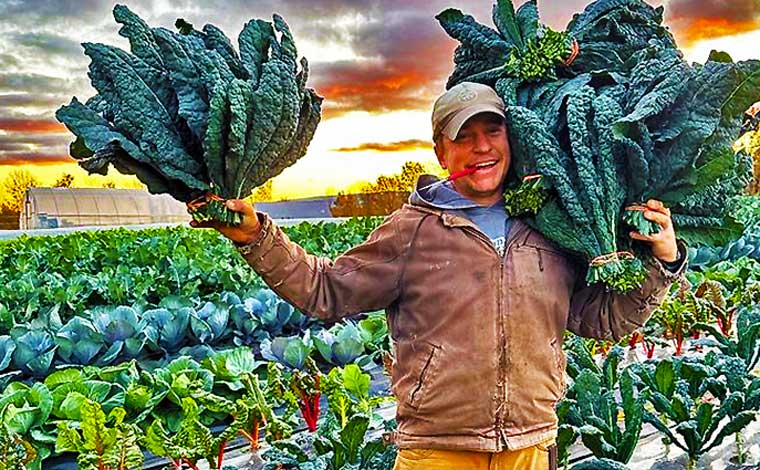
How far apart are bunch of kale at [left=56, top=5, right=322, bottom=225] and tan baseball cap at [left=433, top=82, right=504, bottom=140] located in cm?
36

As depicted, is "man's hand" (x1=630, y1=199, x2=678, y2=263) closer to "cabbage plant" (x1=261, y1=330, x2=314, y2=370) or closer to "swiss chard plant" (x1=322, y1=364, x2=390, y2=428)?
"swiss chard plant" (x1=322, y1=364, x2=390, y2=428)

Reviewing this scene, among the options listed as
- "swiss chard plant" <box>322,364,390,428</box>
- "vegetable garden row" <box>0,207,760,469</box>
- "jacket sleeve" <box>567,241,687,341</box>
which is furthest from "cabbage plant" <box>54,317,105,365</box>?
"jacket sleeve" <box>567,241,687,341</box>

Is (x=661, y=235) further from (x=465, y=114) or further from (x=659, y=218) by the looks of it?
(x=465, y=114)

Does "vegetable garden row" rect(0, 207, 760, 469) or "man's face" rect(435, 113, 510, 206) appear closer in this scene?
"man's face" rect(435, 113, 510, 206)

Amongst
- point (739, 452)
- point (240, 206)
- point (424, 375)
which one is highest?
point (240, 206)

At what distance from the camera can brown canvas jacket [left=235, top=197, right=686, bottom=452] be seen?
5.76 feet

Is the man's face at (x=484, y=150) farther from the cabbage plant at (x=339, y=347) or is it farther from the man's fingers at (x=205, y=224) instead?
the cabbage plant at (x=339, y=347)

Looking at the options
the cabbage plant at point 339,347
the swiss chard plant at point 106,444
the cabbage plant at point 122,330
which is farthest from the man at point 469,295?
the cabbage plant at point 122,330

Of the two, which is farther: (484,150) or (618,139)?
(484,150)

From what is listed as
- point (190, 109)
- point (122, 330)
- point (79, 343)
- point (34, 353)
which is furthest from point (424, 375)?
point (34, 353)

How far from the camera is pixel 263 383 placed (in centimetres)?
368

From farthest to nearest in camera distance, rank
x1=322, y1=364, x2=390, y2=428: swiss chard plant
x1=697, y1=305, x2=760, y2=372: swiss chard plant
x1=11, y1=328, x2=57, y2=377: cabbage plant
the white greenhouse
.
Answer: the white greenhouse < x1=11, y1=328, x2=57, y2=377: cabbage plant < x1=697, y1=305, x2=760, y2=372: swiss chard plant < x1=322, y1=364, x2=390, y2=428: swiss chard plant

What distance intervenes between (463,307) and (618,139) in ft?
1.72

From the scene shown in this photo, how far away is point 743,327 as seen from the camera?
356 centimetres
